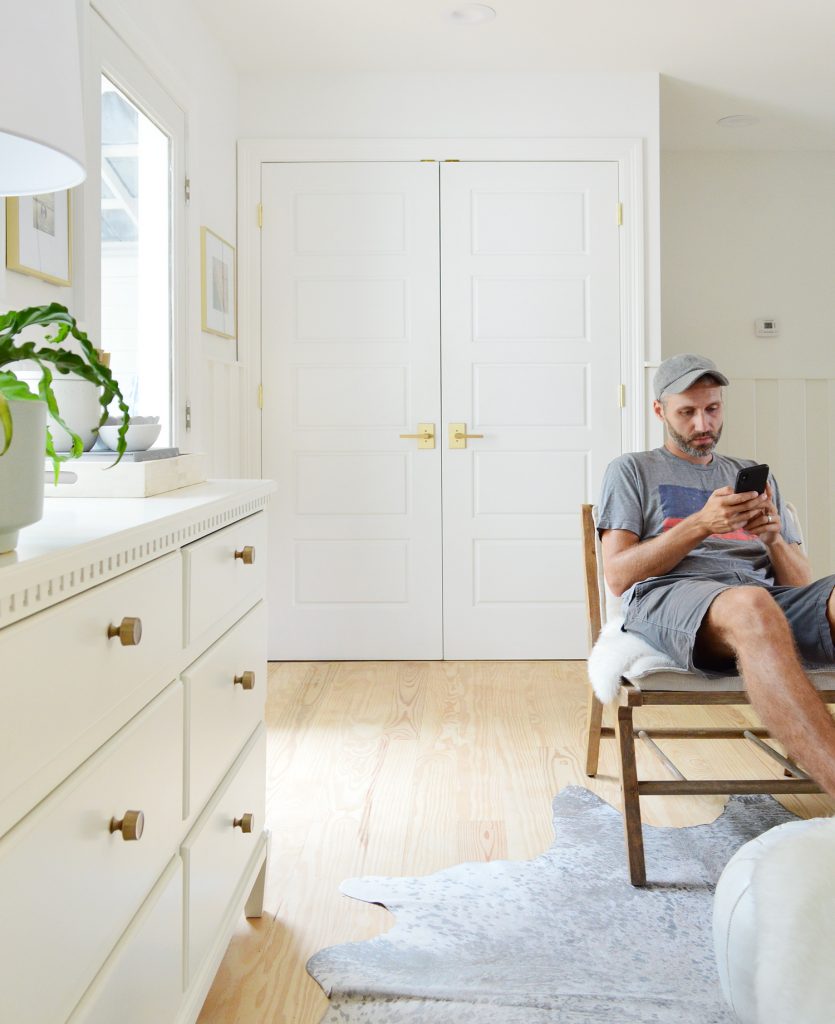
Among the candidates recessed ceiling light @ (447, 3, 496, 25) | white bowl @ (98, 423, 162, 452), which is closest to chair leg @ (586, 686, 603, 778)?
white bowl @ (98, 423, 162, 452)

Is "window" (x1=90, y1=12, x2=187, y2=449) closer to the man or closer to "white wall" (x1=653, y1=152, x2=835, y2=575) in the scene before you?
the man

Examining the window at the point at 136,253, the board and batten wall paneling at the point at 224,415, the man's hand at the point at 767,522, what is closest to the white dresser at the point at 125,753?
the window at the point at 136,253

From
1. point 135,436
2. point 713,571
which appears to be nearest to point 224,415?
point 713,571

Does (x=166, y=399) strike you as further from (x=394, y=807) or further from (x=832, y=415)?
(x=832, y=415)

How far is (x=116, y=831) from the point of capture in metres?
0.98

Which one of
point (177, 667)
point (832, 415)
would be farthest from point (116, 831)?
point (832, 415)

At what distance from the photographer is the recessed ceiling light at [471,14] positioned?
10.9 feet

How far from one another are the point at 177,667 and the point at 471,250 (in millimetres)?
3101

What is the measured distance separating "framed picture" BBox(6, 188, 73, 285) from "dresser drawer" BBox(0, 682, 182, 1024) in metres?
1.20

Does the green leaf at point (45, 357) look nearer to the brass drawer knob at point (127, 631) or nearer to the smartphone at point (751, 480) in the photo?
the brass drawer knob at point (127, 631)

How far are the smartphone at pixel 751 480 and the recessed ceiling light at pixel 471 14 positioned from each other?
6.71 ft

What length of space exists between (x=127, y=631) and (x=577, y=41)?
3384 mm

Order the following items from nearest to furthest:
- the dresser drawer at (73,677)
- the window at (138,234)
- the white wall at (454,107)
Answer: the dresser drawer at (73,677), the window at (138,234), the white wall at (454,107)

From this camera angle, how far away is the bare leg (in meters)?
1.76
